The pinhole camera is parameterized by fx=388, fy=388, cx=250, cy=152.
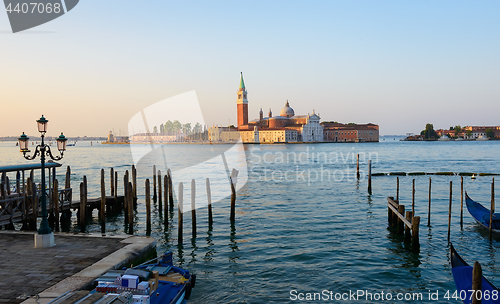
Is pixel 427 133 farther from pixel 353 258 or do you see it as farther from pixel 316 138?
pixel 353 258

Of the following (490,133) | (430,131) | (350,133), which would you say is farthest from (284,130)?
(490,133)

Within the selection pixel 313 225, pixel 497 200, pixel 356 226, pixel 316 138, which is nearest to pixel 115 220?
pixel 313 225

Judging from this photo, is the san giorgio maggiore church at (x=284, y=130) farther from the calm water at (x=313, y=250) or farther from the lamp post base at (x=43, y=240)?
the lamp post base at (x=43, y=240)

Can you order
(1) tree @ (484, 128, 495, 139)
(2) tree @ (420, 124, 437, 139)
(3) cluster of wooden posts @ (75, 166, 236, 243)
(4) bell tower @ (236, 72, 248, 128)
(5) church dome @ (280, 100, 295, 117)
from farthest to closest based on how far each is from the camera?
(2) tree @ (420, 124, 437, 139) < (1) tree @ (484, 128, 495, 139) < (5) church dome @ (280, 100, 295, 117) < (4) bell tower @ (236, 72, 248, 128) < (3) cluster of wooden posts @ (75, 166, 236, 243)

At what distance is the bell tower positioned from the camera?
344 feet

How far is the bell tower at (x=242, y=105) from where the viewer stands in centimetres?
10481

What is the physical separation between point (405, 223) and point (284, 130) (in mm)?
95418

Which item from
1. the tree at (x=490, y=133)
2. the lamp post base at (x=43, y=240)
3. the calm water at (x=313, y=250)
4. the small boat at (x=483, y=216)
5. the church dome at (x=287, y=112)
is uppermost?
the church dome at (x=287, y=112)

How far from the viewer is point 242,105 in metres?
105

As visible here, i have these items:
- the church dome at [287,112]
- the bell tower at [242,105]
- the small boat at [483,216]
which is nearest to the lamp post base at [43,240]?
the small boat at [483,216]

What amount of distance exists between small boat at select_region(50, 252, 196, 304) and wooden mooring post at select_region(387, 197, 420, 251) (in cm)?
470

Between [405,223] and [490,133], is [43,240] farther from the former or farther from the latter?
[490,133]

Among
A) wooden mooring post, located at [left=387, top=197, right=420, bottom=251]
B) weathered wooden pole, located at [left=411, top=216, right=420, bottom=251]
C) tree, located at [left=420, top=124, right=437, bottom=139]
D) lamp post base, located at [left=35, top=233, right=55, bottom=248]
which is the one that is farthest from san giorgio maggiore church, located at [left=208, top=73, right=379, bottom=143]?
lamp post base, located at [left=35, top=233, right=55, bottom=248]

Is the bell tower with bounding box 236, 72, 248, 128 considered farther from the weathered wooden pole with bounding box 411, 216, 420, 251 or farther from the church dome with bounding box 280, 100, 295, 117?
the weathered wooden pole with bounding box 411, 216, 420, 251
